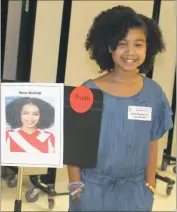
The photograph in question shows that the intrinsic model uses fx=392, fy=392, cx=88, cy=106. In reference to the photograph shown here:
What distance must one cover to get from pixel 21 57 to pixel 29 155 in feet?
6.70

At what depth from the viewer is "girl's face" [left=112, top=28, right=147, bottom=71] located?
4.78 feet

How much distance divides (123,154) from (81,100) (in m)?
0.37

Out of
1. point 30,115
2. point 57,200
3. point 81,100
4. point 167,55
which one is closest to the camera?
point 30,115

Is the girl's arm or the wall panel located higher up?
the wall panel

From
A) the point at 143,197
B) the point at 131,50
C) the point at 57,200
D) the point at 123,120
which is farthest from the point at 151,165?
the point at 57,200

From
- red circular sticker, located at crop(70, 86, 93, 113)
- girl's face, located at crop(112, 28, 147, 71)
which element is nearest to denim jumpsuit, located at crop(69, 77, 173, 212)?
girl's face, located at crop(112, 28, 147, 71)

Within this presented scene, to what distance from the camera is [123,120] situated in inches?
58.1

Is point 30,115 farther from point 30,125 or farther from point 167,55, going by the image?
point 167,55

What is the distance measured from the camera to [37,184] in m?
2.81

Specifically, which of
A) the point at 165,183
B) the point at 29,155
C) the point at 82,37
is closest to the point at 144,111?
the point at 29,155

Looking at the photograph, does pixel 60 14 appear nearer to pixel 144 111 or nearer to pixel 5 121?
pixel 144 111

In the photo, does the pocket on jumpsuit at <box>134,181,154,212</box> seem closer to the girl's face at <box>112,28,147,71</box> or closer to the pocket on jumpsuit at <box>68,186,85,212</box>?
the pocket on jumpsuit at <box>68,186,85,212</box>

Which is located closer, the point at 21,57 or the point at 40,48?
the point at 40,48

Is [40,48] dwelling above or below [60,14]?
below
